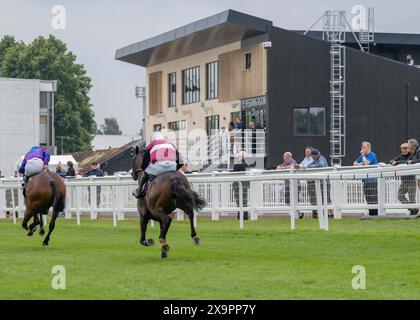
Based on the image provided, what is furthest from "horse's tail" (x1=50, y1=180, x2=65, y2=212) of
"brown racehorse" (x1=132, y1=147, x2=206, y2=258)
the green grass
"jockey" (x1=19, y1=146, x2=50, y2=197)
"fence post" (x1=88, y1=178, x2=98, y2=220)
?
"fence post" (x1=88, y1=178, x2=98, y2=220)

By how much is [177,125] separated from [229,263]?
1725 inches

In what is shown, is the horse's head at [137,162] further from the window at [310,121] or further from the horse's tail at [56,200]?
the window at [310,121]

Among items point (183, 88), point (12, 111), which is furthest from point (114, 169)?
point (183, 88)

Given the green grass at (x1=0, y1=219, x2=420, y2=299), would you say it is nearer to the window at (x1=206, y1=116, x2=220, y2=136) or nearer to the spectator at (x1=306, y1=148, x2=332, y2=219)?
the spectator at (x1=306, y1=148, x2=332, y2=219)

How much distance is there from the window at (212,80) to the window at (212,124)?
101cm

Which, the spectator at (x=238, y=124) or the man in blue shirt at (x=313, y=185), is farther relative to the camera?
the spectator at (x=238, y=124)

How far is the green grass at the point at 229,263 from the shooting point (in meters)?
10.8

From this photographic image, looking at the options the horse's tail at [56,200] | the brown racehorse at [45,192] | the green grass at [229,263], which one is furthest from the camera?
the brown racehorse at [45,192]

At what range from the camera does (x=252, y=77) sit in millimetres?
48875

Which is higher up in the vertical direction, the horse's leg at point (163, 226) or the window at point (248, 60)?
the window at point (248, 60)

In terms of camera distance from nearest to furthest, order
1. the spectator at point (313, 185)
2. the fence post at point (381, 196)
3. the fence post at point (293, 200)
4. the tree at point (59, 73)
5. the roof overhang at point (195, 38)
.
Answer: the fence post at point (293, 200) < the fence post at point (381, 196) < the spectator at point (313, 185) < the roof overhang at point (195, 38) < the tree at point (59, 73)

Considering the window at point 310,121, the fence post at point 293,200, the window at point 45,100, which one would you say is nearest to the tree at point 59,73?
the window at point 45,100

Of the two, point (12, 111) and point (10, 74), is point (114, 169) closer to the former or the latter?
point (12, 111)

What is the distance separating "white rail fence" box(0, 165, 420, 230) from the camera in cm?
2055
